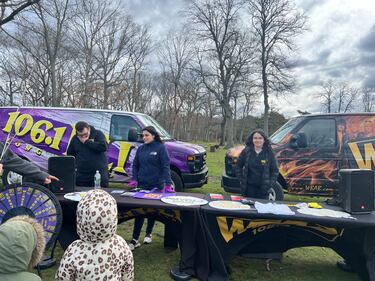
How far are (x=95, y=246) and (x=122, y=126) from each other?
5.94 metres

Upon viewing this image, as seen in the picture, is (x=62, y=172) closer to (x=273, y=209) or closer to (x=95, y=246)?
(x=95, y=246)

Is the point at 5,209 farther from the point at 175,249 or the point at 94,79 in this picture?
the point at 94,79

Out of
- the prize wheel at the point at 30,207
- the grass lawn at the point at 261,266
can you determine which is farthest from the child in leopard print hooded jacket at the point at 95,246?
the grass lawn at the point at 261,266

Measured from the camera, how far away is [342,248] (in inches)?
151

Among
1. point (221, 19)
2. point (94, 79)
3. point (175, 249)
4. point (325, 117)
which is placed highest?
point (221, 19)

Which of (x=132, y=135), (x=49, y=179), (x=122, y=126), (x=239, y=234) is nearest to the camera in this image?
(x=239, y=234)

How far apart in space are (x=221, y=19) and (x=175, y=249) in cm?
3252

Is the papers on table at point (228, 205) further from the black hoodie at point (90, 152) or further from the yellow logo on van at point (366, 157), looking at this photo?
the yellow logo on van at point (366, 157)

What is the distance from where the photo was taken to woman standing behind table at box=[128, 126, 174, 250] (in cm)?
459

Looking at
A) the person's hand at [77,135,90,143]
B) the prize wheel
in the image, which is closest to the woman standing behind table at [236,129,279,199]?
the person's hand at [77,135,90,143]

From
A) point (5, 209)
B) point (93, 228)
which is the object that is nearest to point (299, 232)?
point (93, 228)

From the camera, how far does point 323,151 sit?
22.0 feet

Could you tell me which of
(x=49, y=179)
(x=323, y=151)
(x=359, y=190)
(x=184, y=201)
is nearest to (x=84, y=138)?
(x=49, y=179)

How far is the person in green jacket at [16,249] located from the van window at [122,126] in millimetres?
5990
